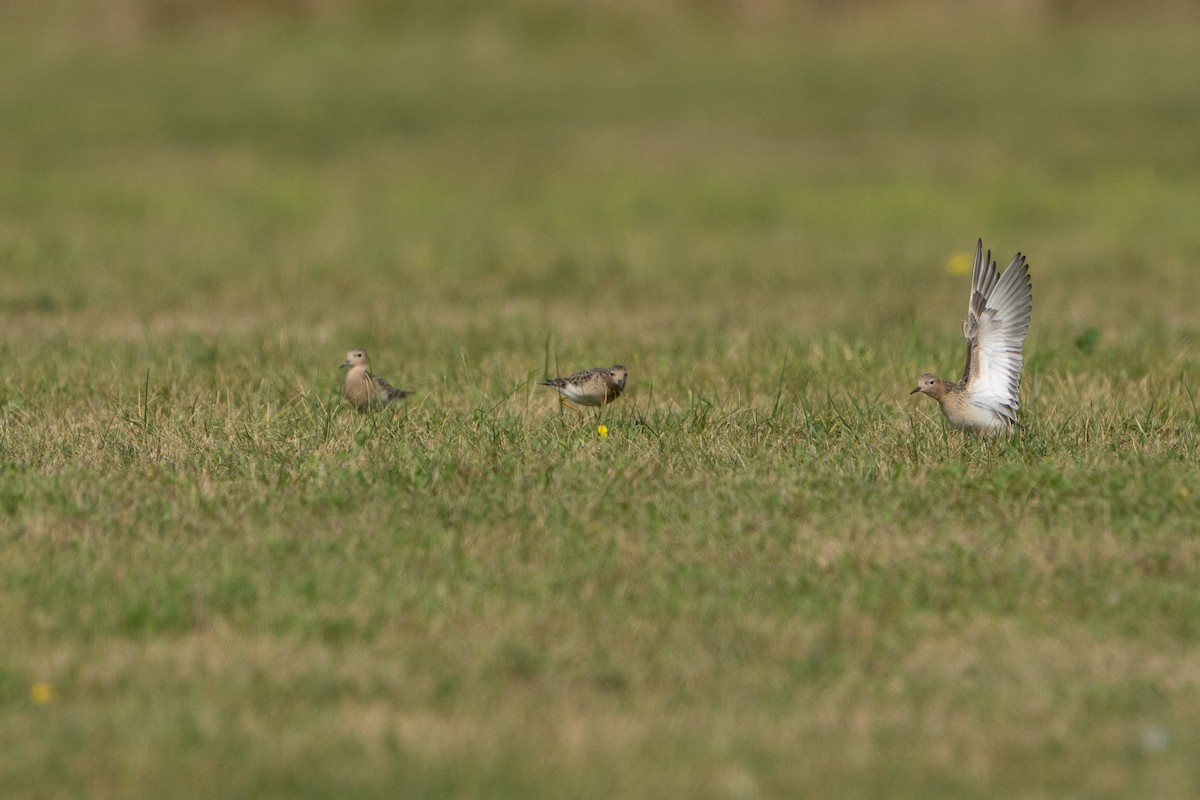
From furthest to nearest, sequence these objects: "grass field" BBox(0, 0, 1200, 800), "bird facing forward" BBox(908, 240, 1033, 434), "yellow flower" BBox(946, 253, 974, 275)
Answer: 1. "yellow flower" BBox(946, 253, 974, 275)
2. "bird facing forward" BBox(908, 240, 1033, 434)
3. "grass field" BBox(0, 0, 1200, 800)

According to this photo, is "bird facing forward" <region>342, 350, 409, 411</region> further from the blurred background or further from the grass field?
the blurred background

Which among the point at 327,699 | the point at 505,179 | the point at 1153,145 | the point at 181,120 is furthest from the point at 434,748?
the point at 181,120

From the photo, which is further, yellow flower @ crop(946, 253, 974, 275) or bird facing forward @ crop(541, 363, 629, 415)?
yellow flower @ crop(946, 253, 974, 275)

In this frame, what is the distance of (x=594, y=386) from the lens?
340 inches

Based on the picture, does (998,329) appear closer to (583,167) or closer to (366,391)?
(366,391)

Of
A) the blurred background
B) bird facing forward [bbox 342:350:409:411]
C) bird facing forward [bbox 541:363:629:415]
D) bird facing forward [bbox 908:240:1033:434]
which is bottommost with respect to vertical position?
the blurred background

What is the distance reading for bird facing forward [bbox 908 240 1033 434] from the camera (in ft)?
26.1

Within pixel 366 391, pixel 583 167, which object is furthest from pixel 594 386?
pixel 583 167

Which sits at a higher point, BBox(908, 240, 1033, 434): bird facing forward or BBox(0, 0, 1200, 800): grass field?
BBox(908, 240, 1033, 434): bird facing forward

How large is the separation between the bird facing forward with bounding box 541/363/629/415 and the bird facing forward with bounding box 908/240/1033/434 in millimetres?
1502

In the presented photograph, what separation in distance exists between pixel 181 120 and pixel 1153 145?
1395 cm

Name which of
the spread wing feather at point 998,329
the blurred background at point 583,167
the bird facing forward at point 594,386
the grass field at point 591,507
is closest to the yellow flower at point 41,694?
the grass field at point 591,507

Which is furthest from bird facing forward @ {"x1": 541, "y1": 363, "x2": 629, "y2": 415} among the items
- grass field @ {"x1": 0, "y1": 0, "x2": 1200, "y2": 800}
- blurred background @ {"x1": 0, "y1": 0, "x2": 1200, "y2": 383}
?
blurred background @ {"x1": 0, "y1": 0, "x2": 1200, "y2": 383}

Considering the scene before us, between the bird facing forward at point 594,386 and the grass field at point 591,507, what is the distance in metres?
0.23
